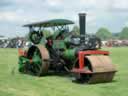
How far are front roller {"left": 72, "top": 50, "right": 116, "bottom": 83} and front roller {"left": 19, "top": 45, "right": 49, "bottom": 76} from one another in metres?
1.92

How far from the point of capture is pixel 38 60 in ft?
45.2

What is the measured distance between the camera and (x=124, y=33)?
148500 mm

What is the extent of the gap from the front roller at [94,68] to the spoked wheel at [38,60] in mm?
1901

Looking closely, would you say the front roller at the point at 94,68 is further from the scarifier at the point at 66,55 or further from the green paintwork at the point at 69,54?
the green paintwork at the point at 69,54

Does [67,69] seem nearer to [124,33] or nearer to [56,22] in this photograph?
[56,22]

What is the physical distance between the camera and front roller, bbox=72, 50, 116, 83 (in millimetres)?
11109

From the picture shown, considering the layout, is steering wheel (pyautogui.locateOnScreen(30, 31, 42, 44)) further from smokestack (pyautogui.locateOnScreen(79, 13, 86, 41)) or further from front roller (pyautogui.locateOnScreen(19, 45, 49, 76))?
smokestack (pyautogui.locateOnScreen(79, 13, 86, 41))

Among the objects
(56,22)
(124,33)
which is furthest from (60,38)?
(124,33)

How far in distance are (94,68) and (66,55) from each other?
2.16m

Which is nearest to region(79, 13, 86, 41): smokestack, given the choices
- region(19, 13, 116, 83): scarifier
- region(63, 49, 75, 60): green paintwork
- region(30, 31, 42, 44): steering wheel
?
region(19, 13, 116, 83): scarifier

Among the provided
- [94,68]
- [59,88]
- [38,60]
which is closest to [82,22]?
[94,68]

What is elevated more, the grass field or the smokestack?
the smokestack

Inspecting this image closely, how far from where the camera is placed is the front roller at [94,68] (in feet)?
36.4

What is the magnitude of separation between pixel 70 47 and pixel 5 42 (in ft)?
143
